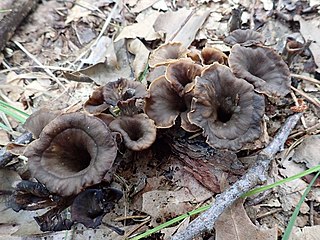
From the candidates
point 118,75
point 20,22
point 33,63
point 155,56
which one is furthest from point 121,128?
point 20,22

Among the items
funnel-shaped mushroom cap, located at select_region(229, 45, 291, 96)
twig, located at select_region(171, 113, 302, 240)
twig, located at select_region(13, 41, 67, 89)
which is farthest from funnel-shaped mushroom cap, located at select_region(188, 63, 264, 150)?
twig, located at select_region(13, 41, 67, 89)

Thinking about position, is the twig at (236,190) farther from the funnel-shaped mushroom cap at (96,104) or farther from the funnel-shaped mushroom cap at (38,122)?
the funnel-shaped mushroom cap at (38,122)

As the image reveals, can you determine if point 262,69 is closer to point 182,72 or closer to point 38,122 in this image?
point 182,72

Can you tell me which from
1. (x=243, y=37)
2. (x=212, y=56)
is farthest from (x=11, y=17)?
(x=243, y=37)

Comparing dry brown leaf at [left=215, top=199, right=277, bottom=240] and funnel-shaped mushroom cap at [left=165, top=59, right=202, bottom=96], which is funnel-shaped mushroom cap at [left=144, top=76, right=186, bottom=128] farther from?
dry brown leaf at [left=215, top=199, right=277, bottom=240]

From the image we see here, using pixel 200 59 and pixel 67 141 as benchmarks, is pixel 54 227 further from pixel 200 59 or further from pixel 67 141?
pixel 200 59

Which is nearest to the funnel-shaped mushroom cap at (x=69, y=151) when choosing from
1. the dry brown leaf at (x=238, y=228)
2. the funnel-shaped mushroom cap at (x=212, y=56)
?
the dry brown leaf at (x=238, y=228)
